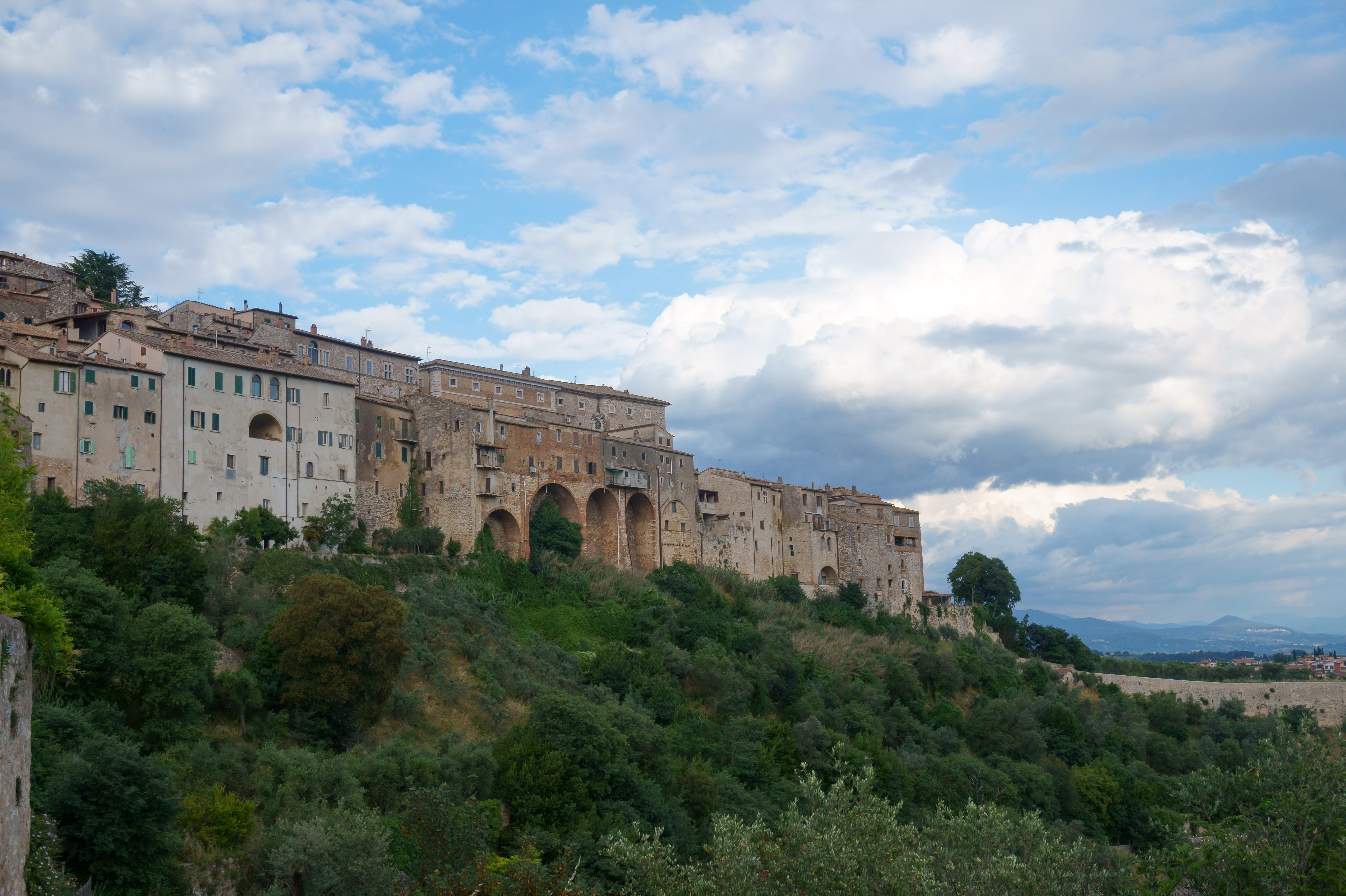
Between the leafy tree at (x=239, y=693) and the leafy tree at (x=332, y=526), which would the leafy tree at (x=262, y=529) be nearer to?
the leafy tree at (x=332, y=526)

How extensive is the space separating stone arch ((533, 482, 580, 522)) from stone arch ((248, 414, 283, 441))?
14.6m

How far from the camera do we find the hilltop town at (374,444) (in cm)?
4316

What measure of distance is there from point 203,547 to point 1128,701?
58407 mm

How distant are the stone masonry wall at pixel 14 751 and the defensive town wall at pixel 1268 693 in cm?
7501

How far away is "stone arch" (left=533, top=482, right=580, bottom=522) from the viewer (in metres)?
58.8

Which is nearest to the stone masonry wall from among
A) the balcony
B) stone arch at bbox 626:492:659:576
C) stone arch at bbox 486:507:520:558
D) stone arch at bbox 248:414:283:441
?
stone arch at bbox 248:414:283:441

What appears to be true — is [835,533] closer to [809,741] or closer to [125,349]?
[809,741]

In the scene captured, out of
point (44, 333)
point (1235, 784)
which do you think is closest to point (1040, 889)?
point (1235, 784)

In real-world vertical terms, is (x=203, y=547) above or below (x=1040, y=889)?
above

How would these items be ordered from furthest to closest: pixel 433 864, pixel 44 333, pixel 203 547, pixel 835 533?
pixel 835 533
pixel 44 333
pixel 203 547
pixel 433 864

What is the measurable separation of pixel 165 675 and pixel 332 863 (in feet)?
28.3

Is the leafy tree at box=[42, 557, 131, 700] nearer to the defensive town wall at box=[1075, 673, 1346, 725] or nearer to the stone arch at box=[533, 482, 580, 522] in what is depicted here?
the stone arch at box=[533, 482, 580, 522]

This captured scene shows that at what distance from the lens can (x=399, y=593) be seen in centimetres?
4553

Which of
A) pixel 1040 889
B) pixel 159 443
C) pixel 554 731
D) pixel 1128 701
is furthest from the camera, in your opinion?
pixel 1128 701
